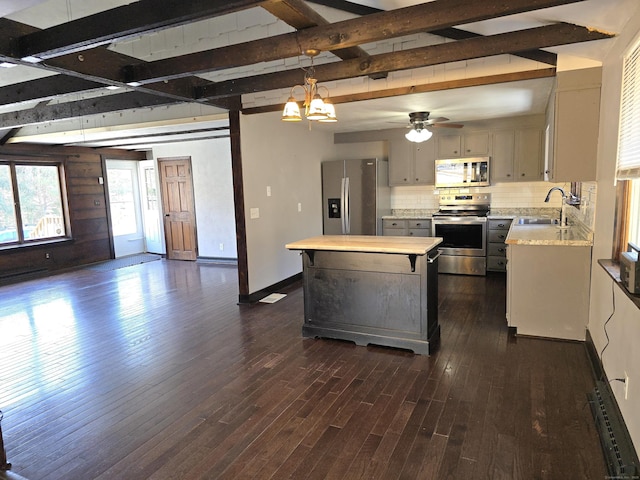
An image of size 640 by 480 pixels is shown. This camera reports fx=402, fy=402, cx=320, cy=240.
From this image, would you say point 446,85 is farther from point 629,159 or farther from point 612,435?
point 612,435

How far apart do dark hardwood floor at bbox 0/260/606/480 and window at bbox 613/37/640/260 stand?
3.64 feet

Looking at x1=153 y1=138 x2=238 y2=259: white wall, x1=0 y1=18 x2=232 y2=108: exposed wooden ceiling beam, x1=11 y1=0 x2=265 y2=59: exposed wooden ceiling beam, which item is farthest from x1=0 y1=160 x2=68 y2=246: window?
x1=11 y1=0 x2=265 y2=59: exposed wooden ceiling beam

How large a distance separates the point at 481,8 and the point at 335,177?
4.42 metres

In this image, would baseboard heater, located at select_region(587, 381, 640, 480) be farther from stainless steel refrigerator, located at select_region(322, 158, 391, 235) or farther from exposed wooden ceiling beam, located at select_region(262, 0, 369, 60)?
stainless steel refrigerator, located at select_region(322, 158, 391, 235)

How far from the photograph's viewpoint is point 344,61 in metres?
3.67

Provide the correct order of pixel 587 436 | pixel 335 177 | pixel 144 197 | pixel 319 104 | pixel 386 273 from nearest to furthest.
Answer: pixel 587 436
pixel 319 104
pixel 386 273
pixel 335 177
pixel 144 197

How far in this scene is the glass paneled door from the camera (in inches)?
350

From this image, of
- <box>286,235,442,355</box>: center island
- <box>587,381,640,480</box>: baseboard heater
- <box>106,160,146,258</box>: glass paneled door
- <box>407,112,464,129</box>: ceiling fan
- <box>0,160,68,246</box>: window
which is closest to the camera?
<box>587,381,640,480</box>: baseboard heater

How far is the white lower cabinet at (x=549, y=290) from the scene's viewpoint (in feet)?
11.4

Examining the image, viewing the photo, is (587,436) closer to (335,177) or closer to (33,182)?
(335,177)

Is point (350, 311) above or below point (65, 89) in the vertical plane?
below

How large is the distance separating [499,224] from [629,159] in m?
3.88

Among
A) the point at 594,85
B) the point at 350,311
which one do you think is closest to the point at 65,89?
the point at 350,311

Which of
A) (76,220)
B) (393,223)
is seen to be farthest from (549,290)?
(76,220)
